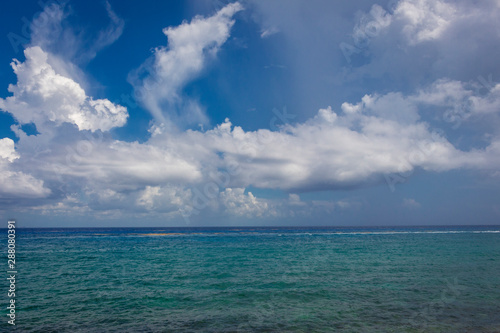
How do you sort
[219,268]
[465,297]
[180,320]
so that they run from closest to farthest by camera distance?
[180,320], [465,297], [219,268]

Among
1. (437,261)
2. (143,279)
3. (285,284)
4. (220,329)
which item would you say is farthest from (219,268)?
(437,261)

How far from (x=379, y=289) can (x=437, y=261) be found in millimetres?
21759

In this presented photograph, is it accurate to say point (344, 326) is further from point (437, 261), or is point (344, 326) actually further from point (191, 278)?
point (437, 261)

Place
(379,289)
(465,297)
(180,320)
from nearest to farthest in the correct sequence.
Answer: (180,320), (465,297), (379,289)

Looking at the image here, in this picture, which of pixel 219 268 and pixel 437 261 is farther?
pixel 437 261

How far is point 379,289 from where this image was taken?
82.1 ft

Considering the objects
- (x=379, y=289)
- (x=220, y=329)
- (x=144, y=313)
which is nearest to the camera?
(x=220, y=329)

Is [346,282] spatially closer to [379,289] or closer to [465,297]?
[379,289]

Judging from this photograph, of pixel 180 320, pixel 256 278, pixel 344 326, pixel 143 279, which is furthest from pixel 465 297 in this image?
pixel 143 279

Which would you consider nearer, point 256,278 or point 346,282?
point 346,282

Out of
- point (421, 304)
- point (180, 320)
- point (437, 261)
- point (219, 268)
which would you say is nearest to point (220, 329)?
point (180, 320)

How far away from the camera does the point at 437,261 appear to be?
41000mm

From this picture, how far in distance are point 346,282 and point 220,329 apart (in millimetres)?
15379

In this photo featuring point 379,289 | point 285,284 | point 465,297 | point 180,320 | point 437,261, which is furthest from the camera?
point 437,261
